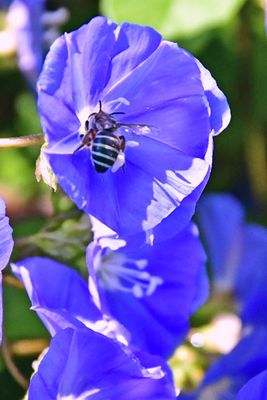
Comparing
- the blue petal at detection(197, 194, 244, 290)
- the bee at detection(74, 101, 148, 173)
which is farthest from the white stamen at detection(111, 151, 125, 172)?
the blue petal at detection(197, 194, 244, 290)

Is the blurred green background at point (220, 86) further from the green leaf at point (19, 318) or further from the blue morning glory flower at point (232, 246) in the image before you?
the blue morning glory flower at point (232, 246)

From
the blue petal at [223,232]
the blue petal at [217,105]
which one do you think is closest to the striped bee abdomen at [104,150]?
the blue petal at [217,105]

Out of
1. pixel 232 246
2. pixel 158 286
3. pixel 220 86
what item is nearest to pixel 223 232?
pixel 232 246

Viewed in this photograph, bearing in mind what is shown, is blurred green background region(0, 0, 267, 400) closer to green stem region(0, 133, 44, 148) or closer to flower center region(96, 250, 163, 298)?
flower center region(96, 250, 163, 298)

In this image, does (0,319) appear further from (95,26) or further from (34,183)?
(34,183)

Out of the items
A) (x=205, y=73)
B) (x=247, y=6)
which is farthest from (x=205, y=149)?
(x=247, y=6)

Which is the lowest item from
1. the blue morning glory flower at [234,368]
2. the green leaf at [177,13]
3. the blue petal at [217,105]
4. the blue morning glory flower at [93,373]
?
the blue morning glory flower at [234,368]
